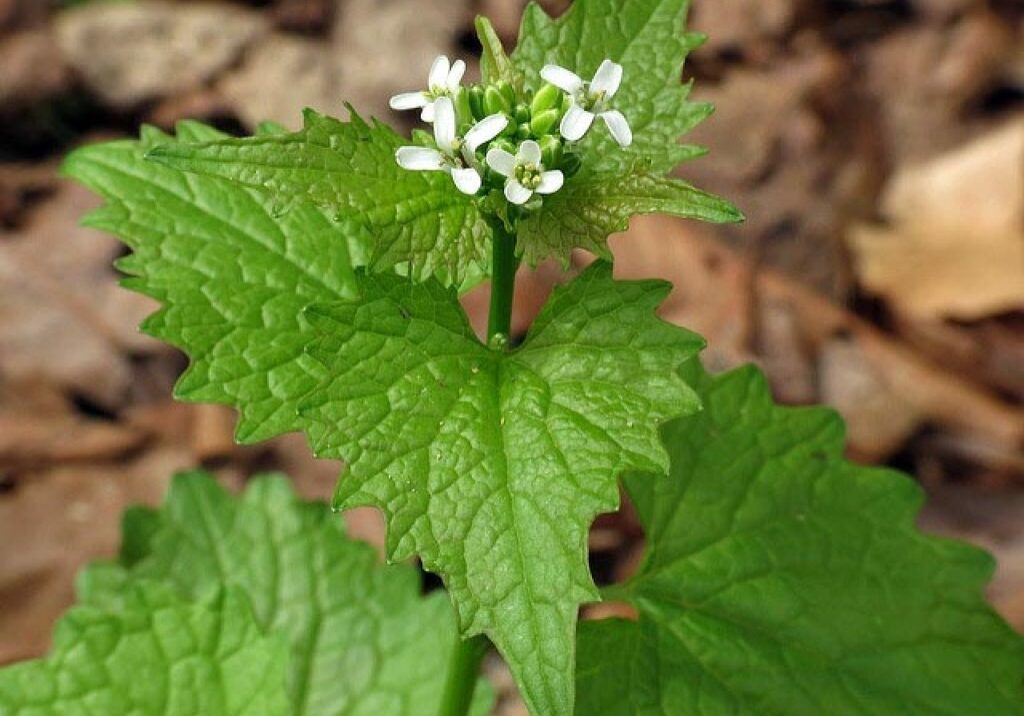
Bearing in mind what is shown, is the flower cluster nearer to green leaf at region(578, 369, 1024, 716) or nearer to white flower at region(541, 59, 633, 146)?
white flower at region(541, 59, 633, 146)

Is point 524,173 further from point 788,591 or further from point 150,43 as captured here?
point 150,43

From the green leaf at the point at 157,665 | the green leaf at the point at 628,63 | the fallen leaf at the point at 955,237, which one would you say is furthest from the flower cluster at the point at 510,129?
the fallen leaf at the point at 955,237

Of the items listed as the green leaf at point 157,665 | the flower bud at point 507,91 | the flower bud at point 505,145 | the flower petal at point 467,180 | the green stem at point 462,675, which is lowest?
the green stem at point 462,675

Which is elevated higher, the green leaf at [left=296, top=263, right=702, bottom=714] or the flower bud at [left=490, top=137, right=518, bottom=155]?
the flower bud at [left=490, top=137, right=518, bottom=155]

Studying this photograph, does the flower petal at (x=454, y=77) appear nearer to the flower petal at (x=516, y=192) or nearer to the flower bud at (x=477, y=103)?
the flower bud at (x=477, y=103)

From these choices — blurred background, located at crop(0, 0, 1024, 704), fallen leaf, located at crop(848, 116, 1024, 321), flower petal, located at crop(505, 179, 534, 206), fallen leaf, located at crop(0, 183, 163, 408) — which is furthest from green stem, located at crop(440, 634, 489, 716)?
fallen leaf, located at crop(848, 116, 1024, 321)
